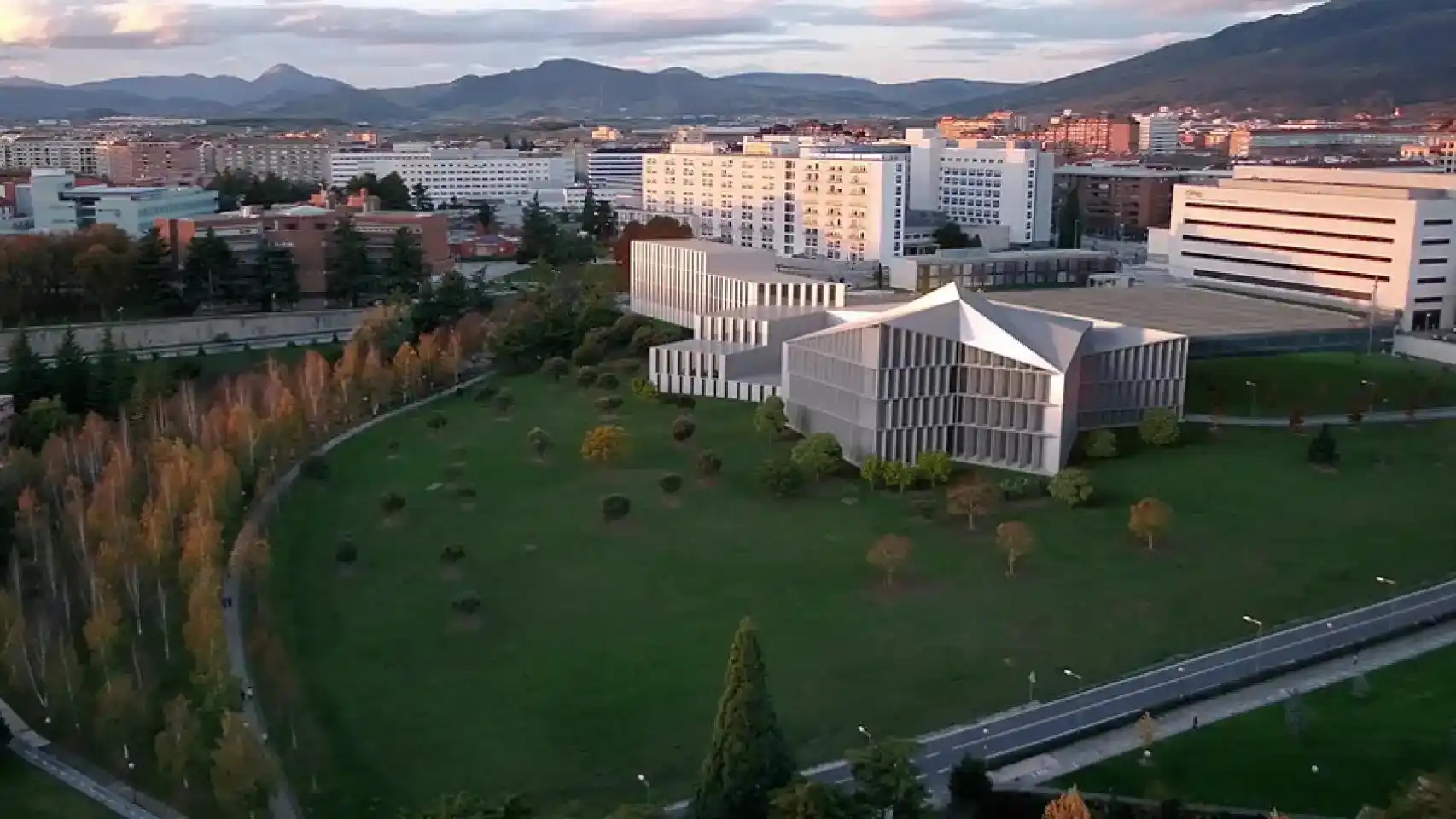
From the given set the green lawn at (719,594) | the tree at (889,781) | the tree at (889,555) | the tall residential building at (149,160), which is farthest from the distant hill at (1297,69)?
the tree at (889,781)

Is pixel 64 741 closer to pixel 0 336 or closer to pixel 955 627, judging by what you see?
pixel 955 627

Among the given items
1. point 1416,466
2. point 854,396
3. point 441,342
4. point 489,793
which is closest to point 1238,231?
point 1416,466

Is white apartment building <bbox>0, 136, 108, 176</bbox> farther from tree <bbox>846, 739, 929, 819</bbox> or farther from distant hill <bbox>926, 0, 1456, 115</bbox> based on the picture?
distant hill <bbox>926, 0, 1456, 115</bbox>

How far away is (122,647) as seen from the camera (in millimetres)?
16016

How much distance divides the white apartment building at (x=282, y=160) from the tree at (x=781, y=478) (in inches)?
2393

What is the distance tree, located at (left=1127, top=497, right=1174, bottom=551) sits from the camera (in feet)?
62.1

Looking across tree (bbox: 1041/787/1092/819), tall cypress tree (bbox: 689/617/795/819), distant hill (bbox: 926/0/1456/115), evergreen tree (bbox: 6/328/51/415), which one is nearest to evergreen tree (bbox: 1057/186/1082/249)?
evergreen tree (bbox: 6/328/51/415)

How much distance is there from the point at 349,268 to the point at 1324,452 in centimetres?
2679

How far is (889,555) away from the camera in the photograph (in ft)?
58.6

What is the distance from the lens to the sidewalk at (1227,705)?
1302 cm

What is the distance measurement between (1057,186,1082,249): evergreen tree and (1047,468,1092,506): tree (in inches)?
1306

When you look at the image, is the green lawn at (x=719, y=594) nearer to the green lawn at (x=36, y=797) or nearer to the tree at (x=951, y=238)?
the green lawn at (x=36, y=797)

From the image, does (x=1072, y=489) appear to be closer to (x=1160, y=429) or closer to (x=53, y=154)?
(x=1160, y=429)

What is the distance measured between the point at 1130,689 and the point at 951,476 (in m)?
8.65
